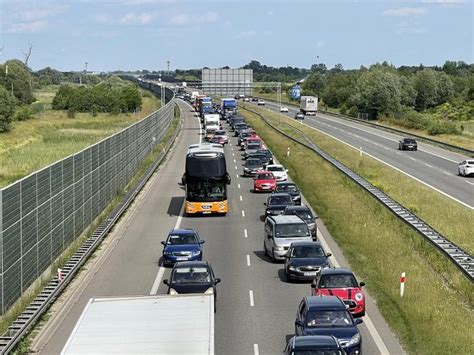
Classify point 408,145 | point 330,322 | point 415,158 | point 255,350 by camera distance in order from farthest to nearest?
point 408,145, point 415,158, point 255,350, point 330,322

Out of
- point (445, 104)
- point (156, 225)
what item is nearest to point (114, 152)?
point (156, 225)

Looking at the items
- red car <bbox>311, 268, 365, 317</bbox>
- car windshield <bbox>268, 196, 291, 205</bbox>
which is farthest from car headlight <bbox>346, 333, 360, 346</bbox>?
car windshield <bbox>268, 196, 291, 205</bbox>

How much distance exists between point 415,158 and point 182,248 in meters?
50.0

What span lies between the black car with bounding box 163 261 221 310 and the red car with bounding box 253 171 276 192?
93.2 ft

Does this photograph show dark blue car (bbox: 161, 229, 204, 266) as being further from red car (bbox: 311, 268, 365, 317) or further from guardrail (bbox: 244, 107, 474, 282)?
guardrail (bbox: 244, 107, 474, 282)

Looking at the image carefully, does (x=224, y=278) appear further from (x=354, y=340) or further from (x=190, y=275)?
(x=354, y=340)

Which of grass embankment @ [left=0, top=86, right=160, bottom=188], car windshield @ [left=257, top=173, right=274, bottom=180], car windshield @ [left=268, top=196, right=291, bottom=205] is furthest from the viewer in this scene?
grass embankment @ [left=0, top=86, right=160, bottom=188]

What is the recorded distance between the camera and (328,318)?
20109 mm

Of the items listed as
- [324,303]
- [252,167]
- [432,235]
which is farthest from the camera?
[252,167]

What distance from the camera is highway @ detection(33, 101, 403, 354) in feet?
72.4

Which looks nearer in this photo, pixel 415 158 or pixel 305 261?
pixel 305 261

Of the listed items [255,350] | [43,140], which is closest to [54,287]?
[255,350]

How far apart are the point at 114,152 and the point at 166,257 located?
2009 cm

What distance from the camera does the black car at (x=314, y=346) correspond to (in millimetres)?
16797
